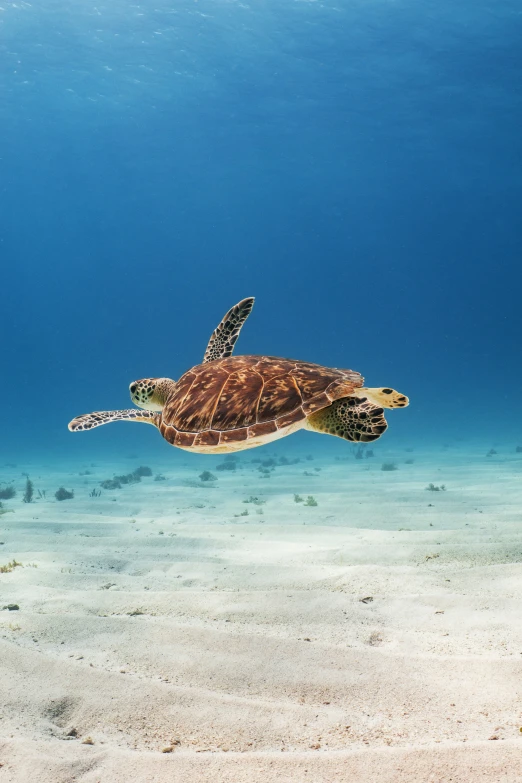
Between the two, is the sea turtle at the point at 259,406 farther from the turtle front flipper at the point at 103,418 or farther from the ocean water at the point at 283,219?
the ocean water at the point at 283,219

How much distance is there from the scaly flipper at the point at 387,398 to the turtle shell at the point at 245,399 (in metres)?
0.34

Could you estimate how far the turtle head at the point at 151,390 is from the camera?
448 cm

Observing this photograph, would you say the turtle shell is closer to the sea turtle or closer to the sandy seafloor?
the sea turtle

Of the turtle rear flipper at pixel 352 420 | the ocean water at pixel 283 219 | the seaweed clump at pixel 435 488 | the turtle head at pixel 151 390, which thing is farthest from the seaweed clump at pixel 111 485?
the turtle rear flipper at pixel 352 420

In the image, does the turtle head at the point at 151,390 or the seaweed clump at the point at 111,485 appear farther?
the seaweed clump at the point at 111,485

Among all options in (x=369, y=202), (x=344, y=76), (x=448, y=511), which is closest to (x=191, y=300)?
(x=369, y=202)

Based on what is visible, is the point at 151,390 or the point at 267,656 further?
the point at 151,390

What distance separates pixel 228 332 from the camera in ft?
15.6

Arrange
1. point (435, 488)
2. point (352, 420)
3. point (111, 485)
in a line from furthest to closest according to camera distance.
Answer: point (111, 485)
point (435, 488)
point (352, 420)

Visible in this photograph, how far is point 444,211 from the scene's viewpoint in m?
79.4

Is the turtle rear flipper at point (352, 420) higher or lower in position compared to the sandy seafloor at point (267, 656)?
higher

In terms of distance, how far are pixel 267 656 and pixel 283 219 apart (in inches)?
3553

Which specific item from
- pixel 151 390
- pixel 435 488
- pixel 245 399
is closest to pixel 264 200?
pixel 435 488

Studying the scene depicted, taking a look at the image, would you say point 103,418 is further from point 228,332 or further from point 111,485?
point 111,485
